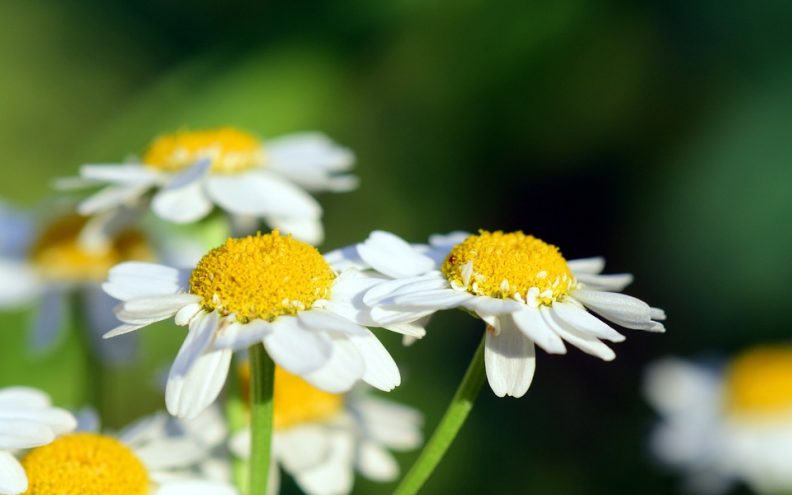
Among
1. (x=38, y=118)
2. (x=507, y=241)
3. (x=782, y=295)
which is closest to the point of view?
(x=507, y=241)

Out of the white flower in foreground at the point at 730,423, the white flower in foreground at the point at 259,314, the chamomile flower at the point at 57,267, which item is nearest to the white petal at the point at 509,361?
the white flower in foreground at the point at 259,314

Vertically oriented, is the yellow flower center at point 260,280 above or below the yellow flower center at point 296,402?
below


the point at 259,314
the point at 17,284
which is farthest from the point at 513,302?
the point at 17,284

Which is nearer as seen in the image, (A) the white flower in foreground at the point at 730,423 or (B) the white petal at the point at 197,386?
(B) the white petal at the point at 197,386

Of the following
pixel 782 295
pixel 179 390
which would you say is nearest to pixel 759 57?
pixel 782 295

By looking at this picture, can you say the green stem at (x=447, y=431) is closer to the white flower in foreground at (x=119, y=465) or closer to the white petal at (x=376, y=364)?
the white petal at (x=376, y=364)

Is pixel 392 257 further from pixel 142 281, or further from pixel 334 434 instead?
pixel 334 434

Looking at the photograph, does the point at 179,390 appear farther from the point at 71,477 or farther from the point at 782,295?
the point at 782,295
